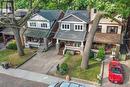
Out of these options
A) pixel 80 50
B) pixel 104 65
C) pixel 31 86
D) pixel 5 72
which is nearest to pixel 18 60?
pixel 5 72

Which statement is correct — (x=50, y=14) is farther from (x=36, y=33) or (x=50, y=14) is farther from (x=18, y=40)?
(x=18, y=40)

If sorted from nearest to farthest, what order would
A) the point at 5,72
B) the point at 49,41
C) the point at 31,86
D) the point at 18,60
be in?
1. the point at 31,86
2. the point at 5,72
3. the point at 18,60
4. the point at 49,41

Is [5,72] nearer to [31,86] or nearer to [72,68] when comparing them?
[31,86]

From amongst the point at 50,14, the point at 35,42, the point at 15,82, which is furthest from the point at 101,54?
the point at 50,14

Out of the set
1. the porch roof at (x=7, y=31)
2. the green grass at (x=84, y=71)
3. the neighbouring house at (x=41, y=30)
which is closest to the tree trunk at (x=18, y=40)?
the neighbouring house at (x=41, y=30)

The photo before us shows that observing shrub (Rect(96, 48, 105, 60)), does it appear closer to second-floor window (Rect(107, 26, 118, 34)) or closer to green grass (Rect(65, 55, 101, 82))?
green grass (Rect(65, 55, 101, 82))
